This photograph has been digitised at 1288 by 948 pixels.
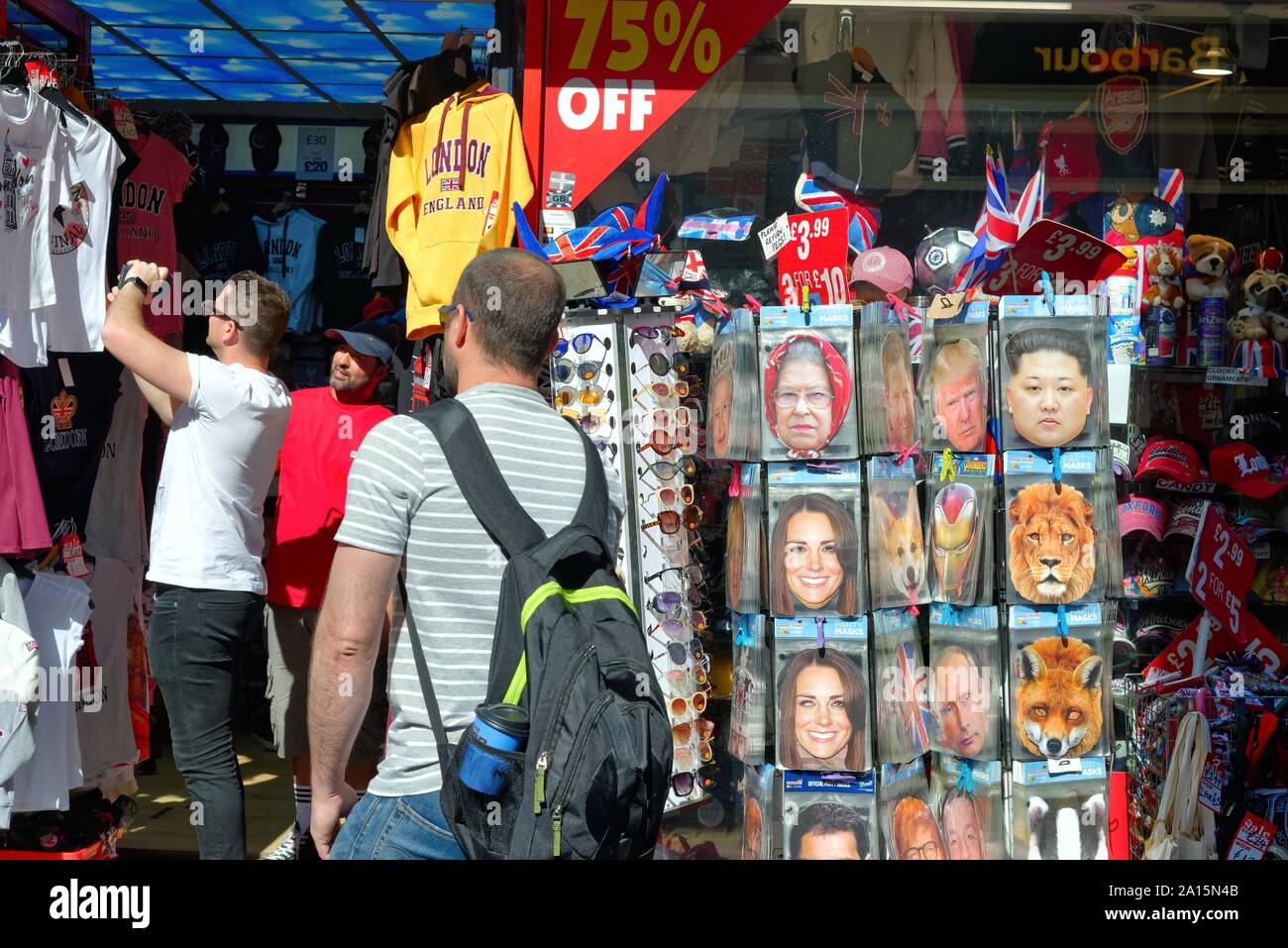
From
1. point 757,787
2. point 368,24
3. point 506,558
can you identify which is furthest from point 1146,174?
point 506,558

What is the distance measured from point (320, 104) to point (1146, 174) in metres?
4.01

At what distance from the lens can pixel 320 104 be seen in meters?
6.48

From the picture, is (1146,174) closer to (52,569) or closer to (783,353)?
(783,353)

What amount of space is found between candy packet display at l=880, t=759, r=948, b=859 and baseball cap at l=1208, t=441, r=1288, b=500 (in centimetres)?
165

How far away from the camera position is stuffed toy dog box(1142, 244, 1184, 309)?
454cm

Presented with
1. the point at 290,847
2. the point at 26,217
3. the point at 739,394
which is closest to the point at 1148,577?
the point at 739,394

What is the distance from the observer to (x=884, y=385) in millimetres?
3875

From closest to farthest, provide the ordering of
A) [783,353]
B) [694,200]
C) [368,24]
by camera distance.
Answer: [783,353] → [694,200] → [368,24]

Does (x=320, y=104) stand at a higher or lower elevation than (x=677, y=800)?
higher

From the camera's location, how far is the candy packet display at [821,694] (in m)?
3.80

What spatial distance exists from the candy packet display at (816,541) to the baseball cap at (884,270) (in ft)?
2.32

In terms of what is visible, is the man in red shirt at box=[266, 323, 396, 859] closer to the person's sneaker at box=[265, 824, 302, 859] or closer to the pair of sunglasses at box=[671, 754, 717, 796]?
the person's sneaker at box=[265, 824, 302, 859]

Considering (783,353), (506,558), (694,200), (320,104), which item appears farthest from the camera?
(320,104)
